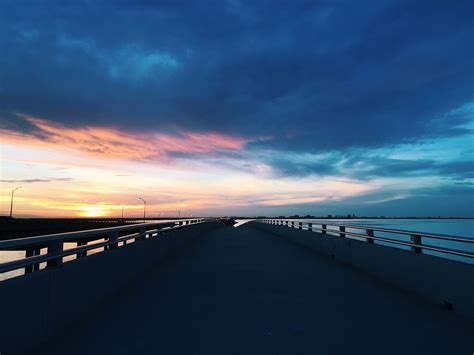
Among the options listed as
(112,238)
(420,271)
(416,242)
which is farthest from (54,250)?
(416,242)

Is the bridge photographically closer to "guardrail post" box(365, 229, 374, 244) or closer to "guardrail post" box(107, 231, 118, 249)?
"guardrail post" box(107, 231, 118, 249)

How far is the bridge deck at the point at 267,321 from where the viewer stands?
4676 millimetres

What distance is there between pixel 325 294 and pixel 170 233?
412 inches

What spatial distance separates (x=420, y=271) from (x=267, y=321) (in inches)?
161

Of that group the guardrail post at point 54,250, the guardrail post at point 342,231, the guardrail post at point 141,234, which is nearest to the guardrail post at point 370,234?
the guardrail post at point 342,231

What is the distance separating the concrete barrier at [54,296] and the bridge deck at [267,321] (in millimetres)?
281

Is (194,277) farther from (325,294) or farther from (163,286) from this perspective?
(325,294)

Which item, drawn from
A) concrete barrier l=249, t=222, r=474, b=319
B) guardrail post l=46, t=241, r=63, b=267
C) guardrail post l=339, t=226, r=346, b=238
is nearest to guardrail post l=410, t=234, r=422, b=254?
concrete barrier l=249, t=222, r=474, b=319

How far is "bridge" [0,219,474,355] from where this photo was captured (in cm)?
458

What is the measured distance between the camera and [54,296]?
5156mm

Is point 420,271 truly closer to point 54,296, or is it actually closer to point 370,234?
point 370,234

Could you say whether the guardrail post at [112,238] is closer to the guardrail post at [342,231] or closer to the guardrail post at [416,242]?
the guardrail post at [416,242]

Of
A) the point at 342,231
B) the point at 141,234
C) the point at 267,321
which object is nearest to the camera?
the point at 267,321

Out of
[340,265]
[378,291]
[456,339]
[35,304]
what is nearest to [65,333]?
[35,304]
